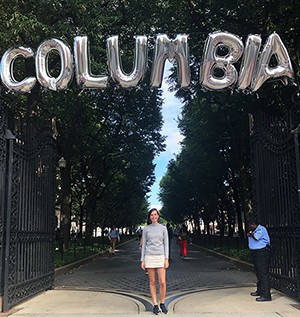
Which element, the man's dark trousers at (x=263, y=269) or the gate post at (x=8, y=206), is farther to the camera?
the man's dark trousers at (x=263, y=269)

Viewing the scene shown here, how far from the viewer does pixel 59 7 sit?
13734 millimetres

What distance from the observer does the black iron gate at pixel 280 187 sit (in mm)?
9070

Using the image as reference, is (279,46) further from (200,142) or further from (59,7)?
(200,142)

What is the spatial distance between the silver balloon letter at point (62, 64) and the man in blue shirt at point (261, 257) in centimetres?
554

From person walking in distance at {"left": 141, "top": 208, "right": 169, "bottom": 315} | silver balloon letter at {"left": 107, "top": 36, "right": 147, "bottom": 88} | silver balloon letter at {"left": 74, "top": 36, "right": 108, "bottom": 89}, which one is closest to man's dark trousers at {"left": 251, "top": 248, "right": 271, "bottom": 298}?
person walking in distance at {"left": 141, "top": 208, "right": 169, "bottom": 315}

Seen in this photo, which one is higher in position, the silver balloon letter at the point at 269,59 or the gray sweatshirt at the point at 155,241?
the silver balloon letter at the point at 269,59

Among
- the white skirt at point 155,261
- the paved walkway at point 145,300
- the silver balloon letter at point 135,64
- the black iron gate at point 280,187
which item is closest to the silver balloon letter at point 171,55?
the silver balloon letter at point 135,64

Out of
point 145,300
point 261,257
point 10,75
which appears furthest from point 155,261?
point 10,75

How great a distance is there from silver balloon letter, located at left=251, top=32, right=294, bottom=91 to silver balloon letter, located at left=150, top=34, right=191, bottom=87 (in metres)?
1.68

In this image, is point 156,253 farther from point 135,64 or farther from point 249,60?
point 249,60

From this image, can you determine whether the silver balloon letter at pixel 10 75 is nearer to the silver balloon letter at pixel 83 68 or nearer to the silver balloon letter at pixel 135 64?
the silver balloon letter at pixel 83 68

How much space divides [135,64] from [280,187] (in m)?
4.50

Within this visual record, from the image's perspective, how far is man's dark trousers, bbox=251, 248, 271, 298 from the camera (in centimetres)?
929

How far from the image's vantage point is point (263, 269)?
9383mm
